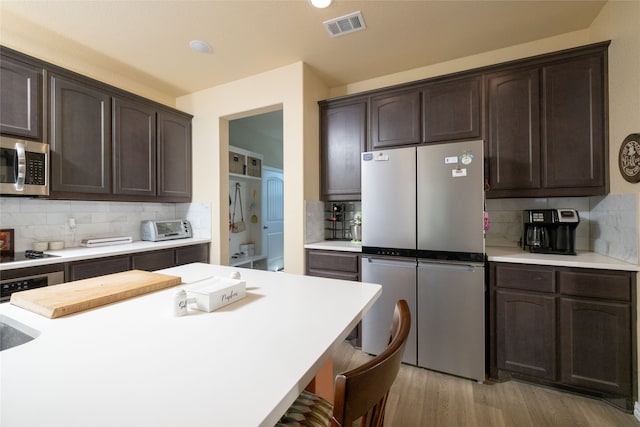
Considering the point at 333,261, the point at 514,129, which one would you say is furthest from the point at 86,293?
the point at 514,129

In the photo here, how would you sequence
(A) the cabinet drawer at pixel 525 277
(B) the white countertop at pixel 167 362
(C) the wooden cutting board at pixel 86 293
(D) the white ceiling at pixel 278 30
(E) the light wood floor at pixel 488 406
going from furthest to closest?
(D) the white ceiling at pixel 278 30 → (A) the cabinet drawer at pixel 525 277 → (E) the light wood floor at pixel 488 406 → (C) the wooden cutting board at pixel 86 293 → (B) the white countertop at pixel 167 362

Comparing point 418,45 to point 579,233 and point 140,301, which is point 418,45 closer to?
point 579,233

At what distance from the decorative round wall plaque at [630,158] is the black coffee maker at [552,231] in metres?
0.36

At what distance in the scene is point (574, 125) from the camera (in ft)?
6.61

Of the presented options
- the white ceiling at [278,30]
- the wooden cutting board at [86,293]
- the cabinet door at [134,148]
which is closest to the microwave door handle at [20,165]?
the cabinet door at [134,148]

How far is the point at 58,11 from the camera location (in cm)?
195

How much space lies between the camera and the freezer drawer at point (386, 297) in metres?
2.15

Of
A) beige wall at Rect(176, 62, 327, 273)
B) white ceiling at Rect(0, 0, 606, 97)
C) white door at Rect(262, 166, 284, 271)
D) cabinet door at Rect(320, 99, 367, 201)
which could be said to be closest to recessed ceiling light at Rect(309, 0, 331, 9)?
white ceiling at Rect(0, 0, 606, 97)

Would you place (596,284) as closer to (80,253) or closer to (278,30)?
(278,30)

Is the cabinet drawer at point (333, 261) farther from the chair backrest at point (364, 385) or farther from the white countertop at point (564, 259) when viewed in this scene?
the chair backrest at point (364, 385)

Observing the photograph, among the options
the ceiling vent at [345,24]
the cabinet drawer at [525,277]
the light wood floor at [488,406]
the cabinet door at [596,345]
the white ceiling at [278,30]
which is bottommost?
the light wood floor at [488,406]

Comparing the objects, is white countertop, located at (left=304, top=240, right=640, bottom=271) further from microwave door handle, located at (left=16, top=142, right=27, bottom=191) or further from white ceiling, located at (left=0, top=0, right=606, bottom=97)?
microwave door handle, located at (left=16, top=142, right=27, bottom=191)

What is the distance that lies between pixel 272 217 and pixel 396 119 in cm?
341

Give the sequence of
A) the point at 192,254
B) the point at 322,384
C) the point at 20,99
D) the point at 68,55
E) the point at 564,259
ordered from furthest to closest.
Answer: the point at 192,254
the point at 68,55
the point at 20,99
the point at 564,259
the point at 322,384
